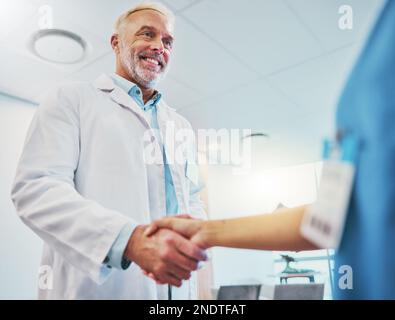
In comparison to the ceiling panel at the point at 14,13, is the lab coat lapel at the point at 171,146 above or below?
below

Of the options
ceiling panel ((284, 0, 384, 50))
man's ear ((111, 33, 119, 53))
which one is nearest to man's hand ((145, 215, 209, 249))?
man's ear ((111, 33, 119, 53))

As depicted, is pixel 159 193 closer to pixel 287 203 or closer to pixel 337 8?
pixel 337 8

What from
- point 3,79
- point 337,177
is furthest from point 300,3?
point 3,79

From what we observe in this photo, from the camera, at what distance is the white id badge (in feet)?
1.12

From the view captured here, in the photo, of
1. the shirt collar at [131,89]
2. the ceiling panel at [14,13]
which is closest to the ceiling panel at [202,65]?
the ceiling panel at [14,13]

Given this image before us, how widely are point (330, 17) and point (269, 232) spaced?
198cm

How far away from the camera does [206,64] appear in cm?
262

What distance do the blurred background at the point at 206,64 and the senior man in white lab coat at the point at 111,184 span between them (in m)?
0.78

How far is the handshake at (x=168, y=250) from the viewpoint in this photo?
80 cm

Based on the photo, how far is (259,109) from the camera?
3428 mm

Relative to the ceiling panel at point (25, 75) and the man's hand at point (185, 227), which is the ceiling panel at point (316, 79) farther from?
the man's hand at point (185, 227)

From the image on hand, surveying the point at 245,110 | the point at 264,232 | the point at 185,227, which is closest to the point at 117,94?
the point at 185,227

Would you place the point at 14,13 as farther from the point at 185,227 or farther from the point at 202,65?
the point at 185,227

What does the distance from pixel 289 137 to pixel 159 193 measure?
11.4 feet
